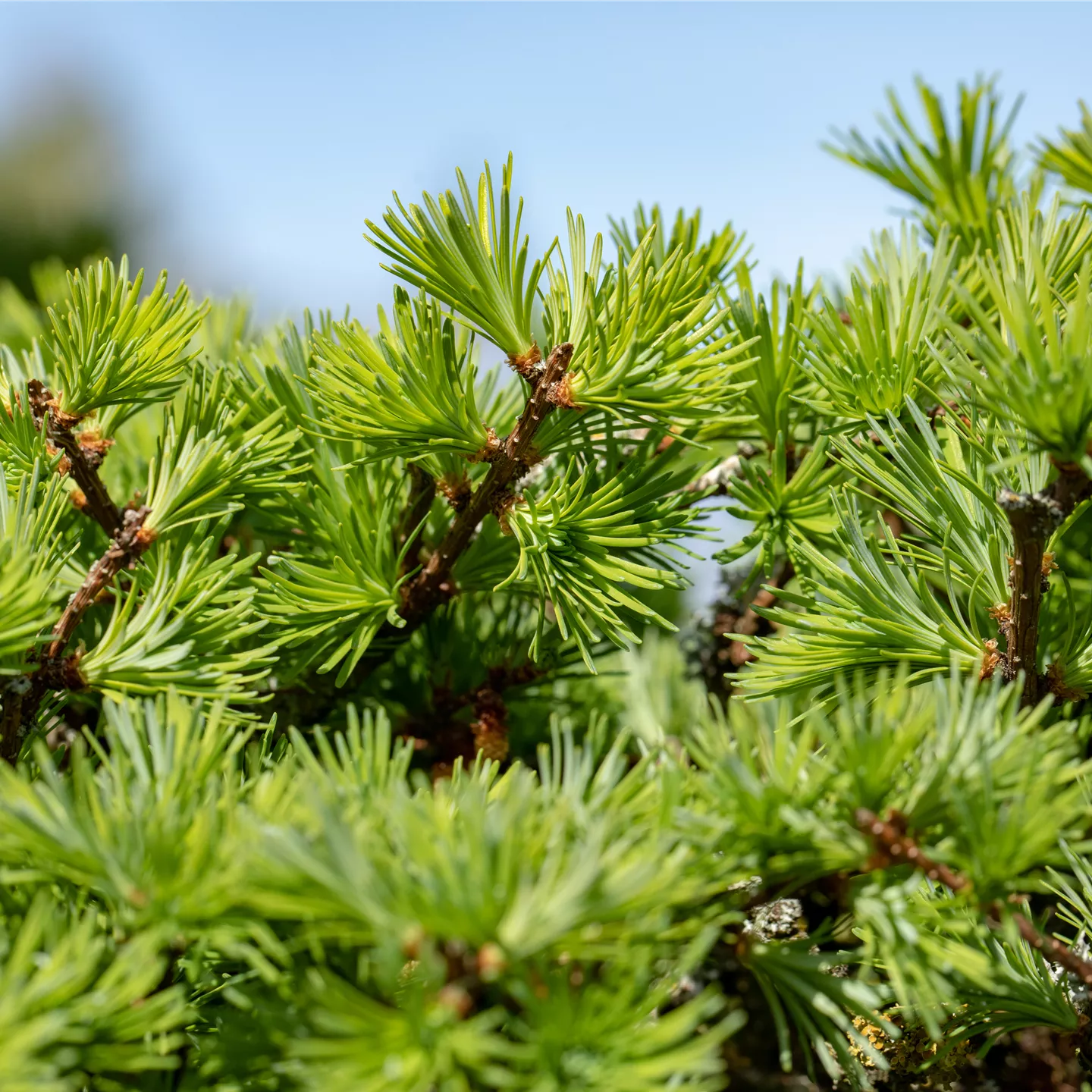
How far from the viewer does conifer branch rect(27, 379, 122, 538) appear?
342 mm

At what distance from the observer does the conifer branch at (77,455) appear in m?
0.34

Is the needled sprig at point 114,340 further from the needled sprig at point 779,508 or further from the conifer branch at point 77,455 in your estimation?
the needled sprig at point 779,508

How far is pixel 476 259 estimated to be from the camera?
32 centimetres

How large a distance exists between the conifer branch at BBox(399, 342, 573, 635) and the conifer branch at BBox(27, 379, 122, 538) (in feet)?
0.36

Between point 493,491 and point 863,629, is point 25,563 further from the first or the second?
point 863,629

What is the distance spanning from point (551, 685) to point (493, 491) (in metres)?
0.12

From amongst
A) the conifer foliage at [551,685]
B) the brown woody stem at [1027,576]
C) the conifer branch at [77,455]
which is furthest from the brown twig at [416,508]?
the brown woody stem at [1027,576]

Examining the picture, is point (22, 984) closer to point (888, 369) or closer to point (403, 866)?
point (403, 866)

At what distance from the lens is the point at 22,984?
0.67 ft

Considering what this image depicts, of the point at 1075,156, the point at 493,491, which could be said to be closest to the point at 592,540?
the point at 493,491

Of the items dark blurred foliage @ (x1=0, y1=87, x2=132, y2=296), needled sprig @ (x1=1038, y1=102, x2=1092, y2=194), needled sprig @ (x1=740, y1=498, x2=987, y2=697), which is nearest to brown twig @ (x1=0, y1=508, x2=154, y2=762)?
needled sprig @ (x1=740, y1=498, x2=987, y2=697)

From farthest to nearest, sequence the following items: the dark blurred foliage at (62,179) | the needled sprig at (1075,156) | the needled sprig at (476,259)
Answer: the dark blurred foliage at (62,179)
the needled sprig at (1075,156)
the needled sprig at (476,259)

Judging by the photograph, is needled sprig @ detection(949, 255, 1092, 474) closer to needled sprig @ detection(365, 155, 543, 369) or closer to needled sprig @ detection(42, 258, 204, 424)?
needled sprig @ detection(365, 155, 543, 369)

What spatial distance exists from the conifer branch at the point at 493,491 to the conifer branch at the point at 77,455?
0.11 m
